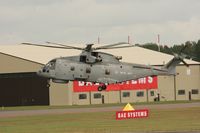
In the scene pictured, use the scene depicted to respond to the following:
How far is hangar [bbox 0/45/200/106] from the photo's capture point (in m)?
96.1

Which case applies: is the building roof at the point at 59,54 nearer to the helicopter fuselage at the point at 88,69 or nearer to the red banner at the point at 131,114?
the helicopter fuselage at the point at 88,69

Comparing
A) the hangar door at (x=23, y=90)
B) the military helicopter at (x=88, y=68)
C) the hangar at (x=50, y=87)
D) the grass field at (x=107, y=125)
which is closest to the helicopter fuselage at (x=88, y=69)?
the military helicopter at (x=88, y=68)

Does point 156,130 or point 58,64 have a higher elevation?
point 58,64

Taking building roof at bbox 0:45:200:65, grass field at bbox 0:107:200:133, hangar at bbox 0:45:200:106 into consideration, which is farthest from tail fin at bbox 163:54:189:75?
building roof at bbox 0:45:200:65

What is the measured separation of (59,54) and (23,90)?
35.1ft

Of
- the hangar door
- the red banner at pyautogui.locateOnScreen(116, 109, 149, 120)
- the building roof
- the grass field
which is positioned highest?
the building roof

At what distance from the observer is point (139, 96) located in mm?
101750

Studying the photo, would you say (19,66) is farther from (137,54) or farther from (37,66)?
(137,54)

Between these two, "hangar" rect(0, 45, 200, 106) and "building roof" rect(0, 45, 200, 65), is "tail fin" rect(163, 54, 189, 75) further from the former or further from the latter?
"building roof" rect(0, 45, 200, 65)

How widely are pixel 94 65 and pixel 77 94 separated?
134 feet

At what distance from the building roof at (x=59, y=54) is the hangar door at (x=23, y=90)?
10.8 feet

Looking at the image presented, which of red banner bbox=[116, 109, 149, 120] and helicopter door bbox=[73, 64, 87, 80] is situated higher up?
helicopter door bbox=[73, 64, 87, 80]

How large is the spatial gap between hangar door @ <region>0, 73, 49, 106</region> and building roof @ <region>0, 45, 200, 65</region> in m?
3.28

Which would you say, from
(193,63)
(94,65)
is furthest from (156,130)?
(193,63)
